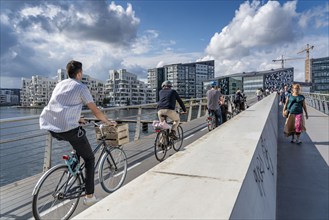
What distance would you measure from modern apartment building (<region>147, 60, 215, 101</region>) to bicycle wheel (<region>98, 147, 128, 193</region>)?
14160cm

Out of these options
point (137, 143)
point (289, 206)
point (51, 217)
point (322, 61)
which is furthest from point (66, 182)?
point (322, 61)

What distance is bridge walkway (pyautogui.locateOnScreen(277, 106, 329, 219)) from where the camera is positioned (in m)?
3.86

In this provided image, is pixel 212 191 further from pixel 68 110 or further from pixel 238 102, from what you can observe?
pixel 238 102

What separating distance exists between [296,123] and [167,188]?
267 inches

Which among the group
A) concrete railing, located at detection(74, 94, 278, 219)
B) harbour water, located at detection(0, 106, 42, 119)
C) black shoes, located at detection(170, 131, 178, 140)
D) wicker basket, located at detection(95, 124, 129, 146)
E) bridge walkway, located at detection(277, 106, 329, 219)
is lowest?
harbour water, located at detection(0, 106, 42, 119)

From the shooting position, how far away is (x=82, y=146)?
3.24m

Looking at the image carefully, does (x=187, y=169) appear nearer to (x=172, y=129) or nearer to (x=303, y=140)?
(x=172, y=129)

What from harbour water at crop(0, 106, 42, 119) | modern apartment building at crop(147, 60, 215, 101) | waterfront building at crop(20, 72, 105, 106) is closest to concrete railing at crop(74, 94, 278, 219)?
harbour water at crop(0, 106, 42, 119)

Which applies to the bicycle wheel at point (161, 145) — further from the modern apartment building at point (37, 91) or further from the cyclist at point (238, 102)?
the modern apartment building at point (37, 91)

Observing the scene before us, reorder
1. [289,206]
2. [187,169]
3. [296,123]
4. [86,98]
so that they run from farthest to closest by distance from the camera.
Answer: [296,123] < [289,206] < [86,98] < [187,169]

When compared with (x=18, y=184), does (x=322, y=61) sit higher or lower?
higher

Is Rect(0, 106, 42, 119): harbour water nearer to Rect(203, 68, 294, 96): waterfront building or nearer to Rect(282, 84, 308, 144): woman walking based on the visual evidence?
Rect(282, 84, 308, 144): woman walking

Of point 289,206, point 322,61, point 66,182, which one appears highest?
point 322,61

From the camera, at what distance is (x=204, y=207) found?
1.74 m
